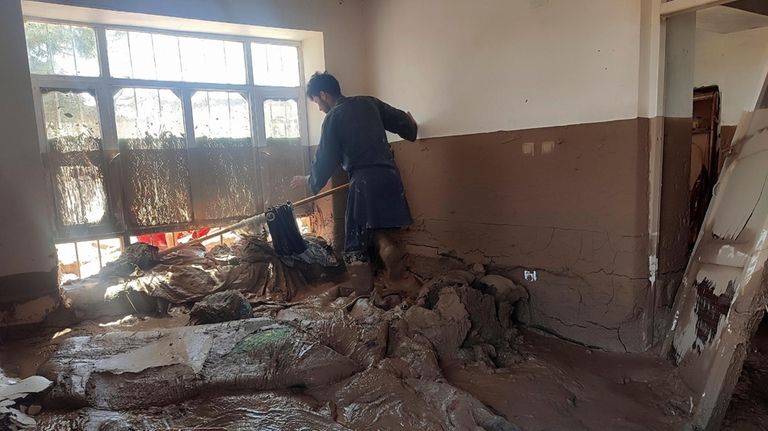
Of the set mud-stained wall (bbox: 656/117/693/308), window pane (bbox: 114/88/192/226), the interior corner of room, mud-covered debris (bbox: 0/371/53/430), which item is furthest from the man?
mud-covered debris (bbox: 0/371/53/430)

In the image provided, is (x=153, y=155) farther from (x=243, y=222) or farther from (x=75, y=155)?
(x=243, y=222)

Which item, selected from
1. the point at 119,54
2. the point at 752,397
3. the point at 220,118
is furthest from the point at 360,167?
the point at 752,397

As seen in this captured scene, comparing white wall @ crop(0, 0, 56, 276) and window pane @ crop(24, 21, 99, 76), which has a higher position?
window pane @ crop(24, 21, 99, 76)

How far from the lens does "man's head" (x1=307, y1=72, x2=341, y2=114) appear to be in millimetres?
3473

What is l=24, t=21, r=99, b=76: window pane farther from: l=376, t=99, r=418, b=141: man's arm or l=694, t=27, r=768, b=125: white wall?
l=694, t=27, r=768, b=125: white wall

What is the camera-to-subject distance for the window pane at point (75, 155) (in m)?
3.45

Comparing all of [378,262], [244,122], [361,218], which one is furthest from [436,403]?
[244,122]

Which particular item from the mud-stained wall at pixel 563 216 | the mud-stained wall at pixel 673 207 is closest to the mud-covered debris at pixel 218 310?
the mud-stained wall at pixel 563 216

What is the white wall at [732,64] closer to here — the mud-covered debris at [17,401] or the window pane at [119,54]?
the window pane at [119,54]

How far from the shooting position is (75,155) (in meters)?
3.51

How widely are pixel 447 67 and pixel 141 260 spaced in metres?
2.80

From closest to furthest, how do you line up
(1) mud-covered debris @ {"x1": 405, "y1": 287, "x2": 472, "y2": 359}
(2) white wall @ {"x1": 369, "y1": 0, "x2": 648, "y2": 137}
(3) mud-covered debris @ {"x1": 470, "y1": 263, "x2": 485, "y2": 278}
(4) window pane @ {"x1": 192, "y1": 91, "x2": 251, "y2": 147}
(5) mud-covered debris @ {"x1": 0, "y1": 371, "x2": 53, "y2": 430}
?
(5) mud-covered debris @ {"x1": 0, "y1": 371, "x2": 53, "y2": 430}
(2) white wall @ {"x1": 369, "y1": 0, "x2": 648, "y2": 137}
(1) mud-covered debris @ {"x1": 405, "y1": 287, "x2": 472, "y2": 359}
(3) mud-covered debris @ {"x1": 470, "y1": 263, "x2": 485, "y2": 278}
(4) window pane @ {"x1": 192, "y1": 91, "x2": 251, "y2": 147}

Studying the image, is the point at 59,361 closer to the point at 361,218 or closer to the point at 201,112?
the point at 361,218

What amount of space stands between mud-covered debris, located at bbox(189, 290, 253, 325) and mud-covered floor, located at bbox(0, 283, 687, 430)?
40 centimetres
